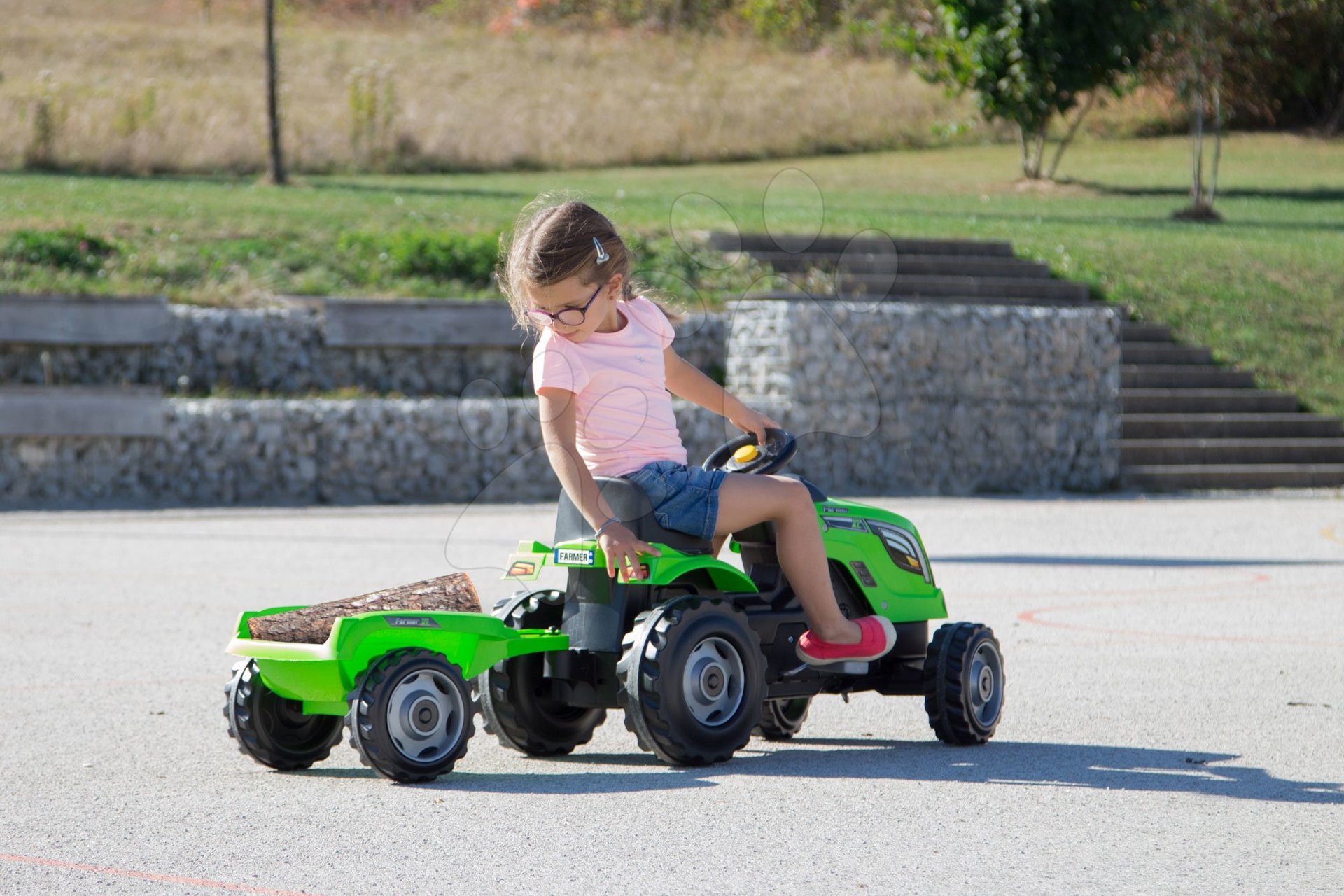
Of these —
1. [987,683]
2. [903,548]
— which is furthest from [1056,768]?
[903,548]

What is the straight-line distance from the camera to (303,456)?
15594 millimetres

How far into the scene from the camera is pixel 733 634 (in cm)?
510

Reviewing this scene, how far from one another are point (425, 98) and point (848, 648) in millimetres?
31428

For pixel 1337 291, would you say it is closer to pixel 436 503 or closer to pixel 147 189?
pixel 436 503

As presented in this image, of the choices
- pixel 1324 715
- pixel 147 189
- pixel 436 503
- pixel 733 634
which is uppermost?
pixel 147 189

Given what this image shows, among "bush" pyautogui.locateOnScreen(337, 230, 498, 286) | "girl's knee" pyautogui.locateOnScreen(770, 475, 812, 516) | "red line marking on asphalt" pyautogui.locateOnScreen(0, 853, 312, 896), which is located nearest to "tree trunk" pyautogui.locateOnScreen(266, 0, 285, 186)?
"bush" pyautogui.locateOnScreen(337, 230, 498, 286)

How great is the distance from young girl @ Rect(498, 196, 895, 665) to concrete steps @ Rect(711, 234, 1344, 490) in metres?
12.3

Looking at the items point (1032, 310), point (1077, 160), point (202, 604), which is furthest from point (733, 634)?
point (1077, 160)

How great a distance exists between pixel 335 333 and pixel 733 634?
12.1 meters

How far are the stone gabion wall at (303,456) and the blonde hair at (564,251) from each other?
10.1m

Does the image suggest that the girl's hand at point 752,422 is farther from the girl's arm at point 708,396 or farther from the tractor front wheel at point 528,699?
the tractor front wheel at point 528,699

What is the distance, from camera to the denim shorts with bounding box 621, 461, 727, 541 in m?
5.07

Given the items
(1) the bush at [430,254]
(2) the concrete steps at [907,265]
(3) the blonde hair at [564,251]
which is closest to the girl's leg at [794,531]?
(3) the blonde hair at [564,251]

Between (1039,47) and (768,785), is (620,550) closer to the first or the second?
(768,785)
